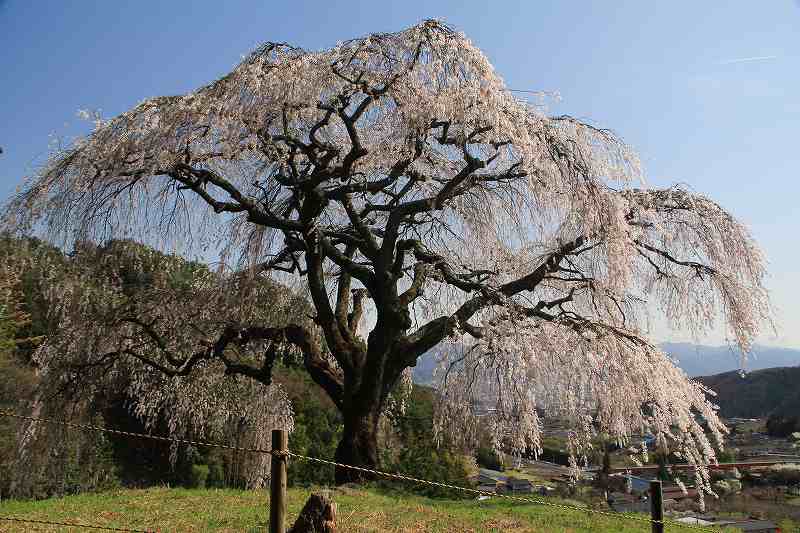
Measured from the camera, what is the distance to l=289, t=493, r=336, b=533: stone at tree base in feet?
14.7

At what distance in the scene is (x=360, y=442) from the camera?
813 cm

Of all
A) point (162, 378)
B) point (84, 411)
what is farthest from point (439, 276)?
→ point (84, 411)

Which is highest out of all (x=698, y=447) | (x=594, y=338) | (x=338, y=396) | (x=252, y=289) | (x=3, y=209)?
(x=3, y=209)

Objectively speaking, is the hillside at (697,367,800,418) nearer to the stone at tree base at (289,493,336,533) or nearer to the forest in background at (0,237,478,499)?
the forest in background at (0,237,478,499)

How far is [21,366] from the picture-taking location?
1305cm

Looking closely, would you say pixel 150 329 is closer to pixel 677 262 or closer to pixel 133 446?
pixel 133 446

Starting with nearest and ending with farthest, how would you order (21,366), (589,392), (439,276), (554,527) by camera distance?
(554,527), (589,392), (439,276), (21,366)

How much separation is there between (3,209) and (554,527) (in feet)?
25.0

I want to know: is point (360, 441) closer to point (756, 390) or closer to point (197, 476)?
point (197, 476)

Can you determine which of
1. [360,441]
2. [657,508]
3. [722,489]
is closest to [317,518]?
[657,508]

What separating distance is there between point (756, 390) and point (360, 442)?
21.1 m

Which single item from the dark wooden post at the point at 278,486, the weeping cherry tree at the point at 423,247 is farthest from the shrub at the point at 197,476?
the dark wooden post at the point at 278,486

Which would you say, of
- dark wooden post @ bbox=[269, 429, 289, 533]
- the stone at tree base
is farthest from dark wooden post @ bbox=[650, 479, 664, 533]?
dark wooden post @ bbox=[269, 429, 289, 533]

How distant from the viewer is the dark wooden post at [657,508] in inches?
162
